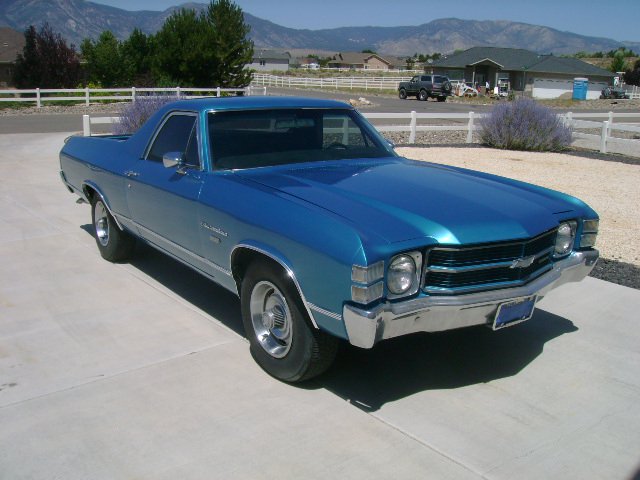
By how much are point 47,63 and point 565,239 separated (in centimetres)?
3768

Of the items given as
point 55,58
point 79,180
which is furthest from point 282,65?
point 79,180

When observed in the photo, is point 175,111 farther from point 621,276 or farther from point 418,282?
point 621,276

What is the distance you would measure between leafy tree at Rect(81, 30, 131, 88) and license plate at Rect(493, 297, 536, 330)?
38.7 m

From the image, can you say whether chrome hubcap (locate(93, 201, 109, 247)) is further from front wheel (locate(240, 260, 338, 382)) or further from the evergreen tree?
the evergreen tree

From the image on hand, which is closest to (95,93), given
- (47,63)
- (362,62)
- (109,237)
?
(47,63)

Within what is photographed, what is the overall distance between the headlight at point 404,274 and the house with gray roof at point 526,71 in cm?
5930

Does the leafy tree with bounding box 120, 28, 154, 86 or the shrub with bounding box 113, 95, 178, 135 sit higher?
the leafy tree with bounding box 120, 28, 154, 86

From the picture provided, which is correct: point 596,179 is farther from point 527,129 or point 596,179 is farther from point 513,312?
point 513,312

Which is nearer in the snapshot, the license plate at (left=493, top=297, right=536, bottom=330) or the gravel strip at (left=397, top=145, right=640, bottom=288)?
the license plate at (left=493, top=297, right=536, bottom=330)

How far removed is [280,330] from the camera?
4340 millimetres

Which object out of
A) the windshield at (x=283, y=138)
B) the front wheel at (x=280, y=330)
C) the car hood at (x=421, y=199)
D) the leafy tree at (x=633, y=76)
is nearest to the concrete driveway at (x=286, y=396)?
Result: the front wheel at (x=280, y=330)

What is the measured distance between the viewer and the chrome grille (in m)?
3.84

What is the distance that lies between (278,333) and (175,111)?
226 centimetres

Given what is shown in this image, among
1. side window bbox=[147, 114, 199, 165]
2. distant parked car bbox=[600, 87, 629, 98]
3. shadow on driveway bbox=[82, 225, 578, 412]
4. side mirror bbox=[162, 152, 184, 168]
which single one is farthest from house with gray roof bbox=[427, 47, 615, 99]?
side mirror bbox=[162, 152, 184, 168]
